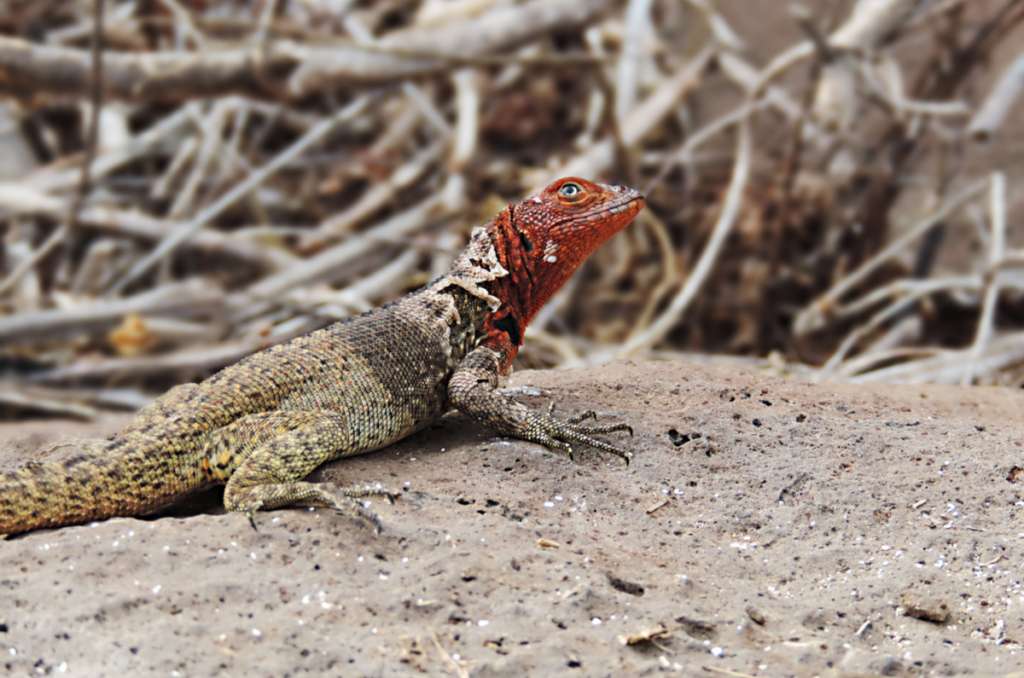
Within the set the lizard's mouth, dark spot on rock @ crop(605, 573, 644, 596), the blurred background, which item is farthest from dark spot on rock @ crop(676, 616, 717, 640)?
the blurred background

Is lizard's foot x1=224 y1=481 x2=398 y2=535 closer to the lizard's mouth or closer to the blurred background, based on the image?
the lizard's mouth

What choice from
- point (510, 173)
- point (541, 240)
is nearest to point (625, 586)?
point (541, 240)

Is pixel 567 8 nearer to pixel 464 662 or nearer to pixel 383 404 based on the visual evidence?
pixel 383 404

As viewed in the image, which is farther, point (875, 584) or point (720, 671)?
point (875, 584)

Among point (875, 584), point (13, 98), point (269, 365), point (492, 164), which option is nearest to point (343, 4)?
point (492, 164)

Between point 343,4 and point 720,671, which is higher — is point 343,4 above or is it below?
above

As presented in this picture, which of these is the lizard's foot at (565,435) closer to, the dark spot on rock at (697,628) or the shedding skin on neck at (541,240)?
the shedding skin on neck at (541,240)
